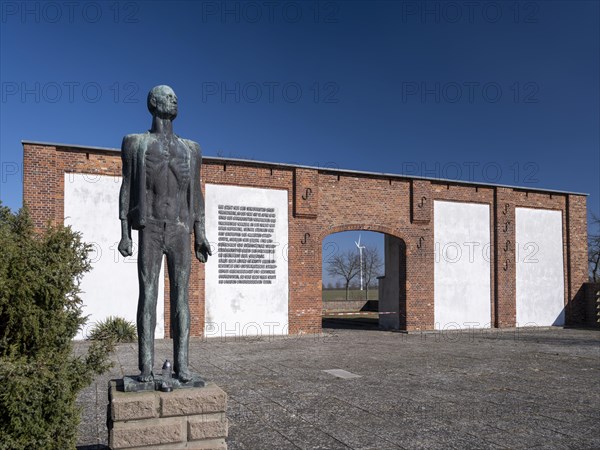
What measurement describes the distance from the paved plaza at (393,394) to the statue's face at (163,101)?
2.91 meters

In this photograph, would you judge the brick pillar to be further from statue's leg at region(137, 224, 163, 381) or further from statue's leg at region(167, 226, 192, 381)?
statue's leg at region(137, 224, 163, 381)

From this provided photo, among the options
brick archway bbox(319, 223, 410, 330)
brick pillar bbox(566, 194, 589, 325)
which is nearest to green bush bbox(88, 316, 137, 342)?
brick archway bbox(319, 223, 410, 330)

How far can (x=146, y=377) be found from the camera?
4164 mm

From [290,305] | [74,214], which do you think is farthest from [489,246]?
[74,214]

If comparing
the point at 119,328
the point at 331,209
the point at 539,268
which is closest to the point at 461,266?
the point at 539,268

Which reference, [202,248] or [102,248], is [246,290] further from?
[202,248]

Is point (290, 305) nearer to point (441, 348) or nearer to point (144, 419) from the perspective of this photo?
point (441, 348)

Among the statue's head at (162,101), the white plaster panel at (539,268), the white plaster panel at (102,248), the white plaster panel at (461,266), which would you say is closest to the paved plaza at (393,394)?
the white plaster panel at (102,248)

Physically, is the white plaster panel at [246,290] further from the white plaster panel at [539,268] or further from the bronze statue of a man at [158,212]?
the bronze statue of a man at [158,212]

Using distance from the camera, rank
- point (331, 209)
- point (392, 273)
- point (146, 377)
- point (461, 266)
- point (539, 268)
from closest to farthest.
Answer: point (146, 377) → point (331, 209) → point (461, 266) → point (392, 273) → point (539, 268)

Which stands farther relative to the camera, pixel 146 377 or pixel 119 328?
pixel 119 328

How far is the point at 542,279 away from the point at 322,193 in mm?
9810

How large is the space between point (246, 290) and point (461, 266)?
807 centimetres

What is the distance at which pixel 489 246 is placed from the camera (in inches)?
775
